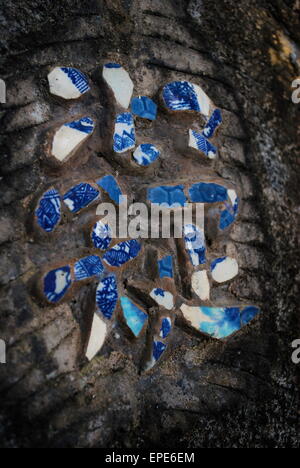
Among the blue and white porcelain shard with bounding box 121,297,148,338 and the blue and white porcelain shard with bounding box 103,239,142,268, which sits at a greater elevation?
the blue and white porcelain shard with bounding box 103,239,142,268

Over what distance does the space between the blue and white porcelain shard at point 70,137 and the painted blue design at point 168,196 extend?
0.49 feet

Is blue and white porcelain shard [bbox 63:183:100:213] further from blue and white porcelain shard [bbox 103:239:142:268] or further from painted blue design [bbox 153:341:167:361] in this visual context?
painted blue design [bbox 153:341:167:361]

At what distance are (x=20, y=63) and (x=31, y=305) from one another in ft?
1.28

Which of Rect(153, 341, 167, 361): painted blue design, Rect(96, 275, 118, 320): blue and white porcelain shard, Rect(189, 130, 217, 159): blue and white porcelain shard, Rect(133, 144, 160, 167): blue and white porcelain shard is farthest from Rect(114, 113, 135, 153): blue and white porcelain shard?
Rect(153, 341, 167, 361): painted blue design

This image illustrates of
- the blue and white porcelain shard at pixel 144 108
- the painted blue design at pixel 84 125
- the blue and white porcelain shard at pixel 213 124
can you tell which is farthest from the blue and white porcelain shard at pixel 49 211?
the blue and white porcelain shard at pixel 213 124

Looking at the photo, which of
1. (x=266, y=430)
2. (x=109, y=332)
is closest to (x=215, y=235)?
(x=109, y=332)

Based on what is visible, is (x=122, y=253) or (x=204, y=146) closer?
(x=122, y=253)

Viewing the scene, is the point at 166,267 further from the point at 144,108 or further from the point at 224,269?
the point at 144,108

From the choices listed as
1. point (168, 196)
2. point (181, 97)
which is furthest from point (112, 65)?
point (168, 196)

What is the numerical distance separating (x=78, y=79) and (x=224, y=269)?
0.42 m

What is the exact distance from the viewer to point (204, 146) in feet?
3.86

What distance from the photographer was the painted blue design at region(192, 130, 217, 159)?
1170 millimetres

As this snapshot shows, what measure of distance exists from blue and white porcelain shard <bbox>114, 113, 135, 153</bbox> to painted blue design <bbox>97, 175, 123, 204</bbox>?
51 mm

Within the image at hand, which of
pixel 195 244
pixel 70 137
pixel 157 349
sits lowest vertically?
pixel 157 349
